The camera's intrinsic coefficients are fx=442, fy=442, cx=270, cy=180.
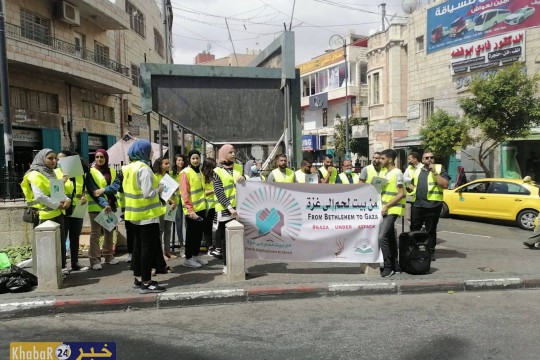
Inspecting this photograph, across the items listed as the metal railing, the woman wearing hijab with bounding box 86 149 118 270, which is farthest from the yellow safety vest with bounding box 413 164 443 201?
the metal railing

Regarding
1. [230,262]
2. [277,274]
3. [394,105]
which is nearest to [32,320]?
[230,262]

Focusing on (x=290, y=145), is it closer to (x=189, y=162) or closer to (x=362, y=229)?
(x=189, y=162)

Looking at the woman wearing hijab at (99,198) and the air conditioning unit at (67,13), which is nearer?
the woman wearing hijab at (99,198)

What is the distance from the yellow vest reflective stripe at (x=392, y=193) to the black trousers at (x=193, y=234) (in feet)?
8.99

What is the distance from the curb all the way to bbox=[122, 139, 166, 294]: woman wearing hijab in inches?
10.4

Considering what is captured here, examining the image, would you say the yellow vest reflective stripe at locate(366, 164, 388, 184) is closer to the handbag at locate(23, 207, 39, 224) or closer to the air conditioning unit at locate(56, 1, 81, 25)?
the handbag at locate(23, 207, 39, 224)

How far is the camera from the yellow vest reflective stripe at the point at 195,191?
673 centimetres

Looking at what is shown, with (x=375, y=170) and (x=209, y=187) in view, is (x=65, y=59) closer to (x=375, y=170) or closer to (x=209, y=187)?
(x=209, y=187)

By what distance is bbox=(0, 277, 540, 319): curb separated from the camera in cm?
503

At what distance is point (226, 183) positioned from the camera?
6152 mm

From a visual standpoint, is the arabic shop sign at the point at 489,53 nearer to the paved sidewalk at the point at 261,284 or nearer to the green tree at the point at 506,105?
the green tree at the point at 506,105

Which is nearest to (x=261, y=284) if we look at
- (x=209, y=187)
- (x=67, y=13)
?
(x=209, y=187)

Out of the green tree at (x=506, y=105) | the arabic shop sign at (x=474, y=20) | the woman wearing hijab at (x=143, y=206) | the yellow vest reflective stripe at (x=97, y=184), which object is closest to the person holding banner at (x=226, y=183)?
the woman wearing hijab at (x=143, y=206)

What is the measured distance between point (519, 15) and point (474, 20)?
2401 millimetres
